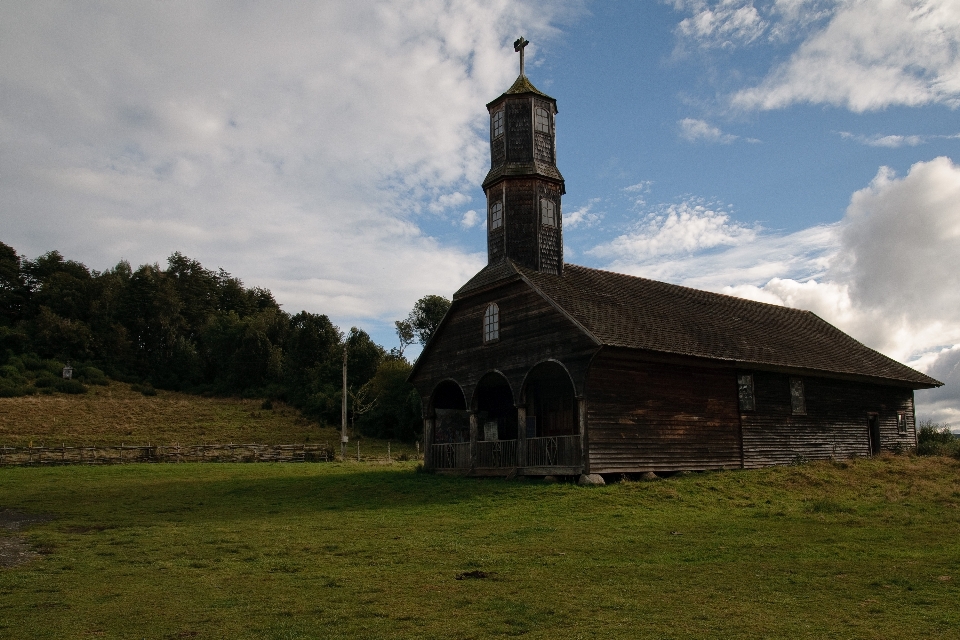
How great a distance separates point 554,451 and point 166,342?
80083 mm

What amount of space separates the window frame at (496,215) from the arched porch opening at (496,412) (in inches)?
243

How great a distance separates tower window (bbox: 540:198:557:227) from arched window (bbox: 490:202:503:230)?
5.12ft

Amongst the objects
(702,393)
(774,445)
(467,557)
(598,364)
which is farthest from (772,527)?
(774,445)

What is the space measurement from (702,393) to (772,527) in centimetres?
1065

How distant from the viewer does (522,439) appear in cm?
2597

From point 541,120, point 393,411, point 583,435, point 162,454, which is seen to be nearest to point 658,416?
point 583,435

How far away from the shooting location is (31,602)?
10.2 metres

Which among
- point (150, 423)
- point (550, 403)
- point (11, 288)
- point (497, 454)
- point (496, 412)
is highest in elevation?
point (11, 288)

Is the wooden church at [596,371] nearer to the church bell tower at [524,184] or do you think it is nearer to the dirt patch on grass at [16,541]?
the church bell tower at [524,184]

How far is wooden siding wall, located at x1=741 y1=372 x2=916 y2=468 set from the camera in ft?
91.8

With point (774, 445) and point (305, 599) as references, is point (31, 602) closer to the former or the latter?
point (305, 599)

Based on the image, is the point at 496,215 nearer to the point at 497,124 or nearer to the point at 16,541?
the point at 497,124

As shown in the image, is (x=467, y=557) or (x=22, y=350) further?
(x=22, y=350)

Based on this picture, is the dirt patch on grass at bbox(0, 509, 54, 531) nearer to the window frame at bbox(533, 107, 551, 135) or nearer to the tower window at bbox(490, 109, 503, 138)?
the tower window at bbox(490, 109, 503, 138)
